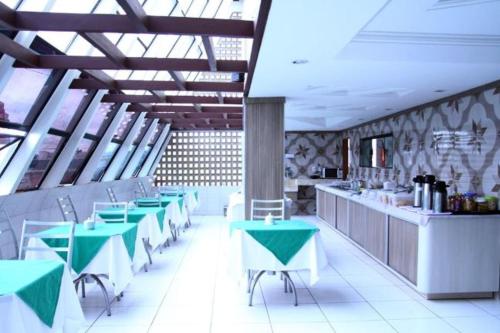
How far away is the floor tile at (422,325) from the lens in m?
3.02

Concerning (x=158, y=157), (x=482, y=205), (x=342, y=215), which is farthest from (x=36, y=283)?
(x=158, y=157)

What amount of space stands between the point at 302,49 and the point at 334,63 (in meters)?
0.54

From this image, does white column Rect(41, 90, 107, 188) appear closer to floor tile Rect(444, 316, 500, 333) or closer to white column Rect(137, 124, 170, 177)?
white column Rect(137, 124, 170, 177)

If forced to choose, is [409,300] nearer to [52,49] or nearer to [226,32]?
[226,32]

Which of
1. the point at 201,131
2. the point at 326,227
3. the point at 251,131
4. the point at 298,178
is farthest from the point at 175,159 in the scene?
the point at 251,131

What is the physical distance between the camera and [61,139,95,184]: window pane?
245 inches

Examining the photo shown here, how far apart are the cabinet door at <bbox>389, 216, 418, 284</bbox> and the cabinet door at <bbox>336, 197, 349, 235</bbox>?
1918mm

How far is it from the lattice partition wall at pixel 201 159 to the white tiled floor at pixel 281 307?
5.89 metres

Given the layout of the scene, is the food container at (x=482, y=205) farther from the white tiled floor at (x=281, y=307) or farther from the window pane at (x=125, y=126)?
the window pane at (x=125, y=126)

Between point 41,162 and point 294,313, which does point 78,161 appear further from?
point 294,313

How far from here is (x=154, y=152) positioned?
32.4 ft

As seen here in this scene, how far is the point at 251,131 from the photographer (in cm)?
517

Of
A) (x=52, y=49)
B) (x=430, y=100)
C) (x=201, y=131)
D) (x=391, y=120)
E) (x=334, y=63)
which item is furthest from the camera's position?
(x=201, y=131)

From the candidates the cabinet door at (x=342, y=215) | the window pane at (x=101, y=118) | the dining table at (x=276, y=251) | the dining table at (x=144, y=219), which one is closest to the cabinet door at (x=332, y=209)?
the cabinet door at (x=342, y=215)
